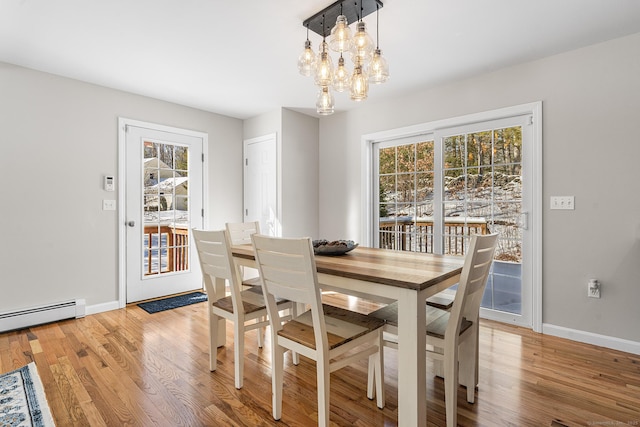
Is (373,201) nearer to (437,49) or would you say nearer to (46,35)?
(437,49)

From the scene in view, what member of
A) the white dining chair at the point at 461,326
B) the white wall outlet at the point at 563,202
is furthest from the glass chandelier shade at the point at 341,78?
the white wall outlet at the point at 563,202

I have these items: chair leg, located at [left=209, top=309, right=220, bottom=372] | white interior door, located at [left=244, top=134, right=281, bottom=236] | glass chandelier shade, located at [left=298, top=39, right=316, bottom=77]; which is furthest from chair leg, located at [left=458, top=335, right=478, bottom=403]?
white interior door, located at [left=244, top=134, right=281, bottom=236]

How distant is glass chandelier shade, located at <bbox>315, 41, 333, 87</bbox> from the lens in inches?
78.6

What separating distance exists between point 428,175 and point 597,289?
175 cm

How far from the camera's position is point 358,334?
1.61 metres

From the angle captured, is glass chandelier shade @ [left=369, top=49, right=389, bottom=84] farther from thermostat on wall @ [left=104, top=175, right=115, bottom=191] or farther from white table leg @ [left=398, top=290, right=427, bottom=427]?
thermostat on wall @ [left=104, top=175, right=115, bottom=191]

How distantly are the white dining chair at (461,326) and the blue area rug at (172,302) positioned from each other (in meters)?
2.58

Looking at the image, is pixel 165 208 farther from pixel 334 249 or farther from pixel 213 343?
pixel 334 249

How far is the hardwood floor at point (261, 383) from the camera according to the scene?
1.69 meters

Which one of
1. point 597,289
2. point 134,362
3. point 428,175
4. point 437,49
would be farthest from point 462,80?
point 134,362

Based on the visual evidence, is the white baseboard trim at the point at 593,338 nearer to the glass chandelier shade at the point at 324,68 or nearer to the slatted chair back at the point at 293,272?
the slatted chair back at the point at 293,272

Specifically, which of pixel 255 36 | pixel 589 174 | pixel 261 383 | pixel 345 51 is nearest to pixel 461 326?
pixel 261 383

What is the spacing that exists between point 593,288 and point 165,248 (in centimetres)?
423

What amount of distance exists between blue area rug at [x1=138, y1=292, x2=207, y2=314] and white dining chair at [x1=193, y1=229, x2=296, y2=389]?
156 centimetres
